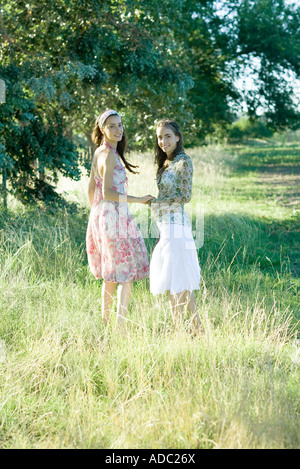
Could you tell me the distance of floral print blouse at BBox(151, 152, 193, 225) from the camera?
4.14 meters

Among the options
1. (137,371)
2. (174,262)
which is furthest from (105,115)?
(137,371)

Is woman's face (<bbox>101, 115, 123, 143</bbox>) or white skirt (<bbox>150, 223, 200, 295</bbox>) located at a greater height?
woman's face (<bbox>101, 115, 123, 143</bbox>)

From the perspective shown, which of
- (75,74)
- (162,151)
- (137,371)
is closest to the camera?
(137,371)

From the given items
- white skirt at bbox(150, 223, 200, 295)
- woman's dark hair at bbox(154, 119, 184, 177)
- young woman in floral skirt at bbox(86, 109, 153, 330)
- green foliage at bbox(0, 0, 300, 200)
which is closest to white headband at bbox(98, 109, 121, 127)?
young woman in floral skirt at bbox(86, 109, 153, 330)

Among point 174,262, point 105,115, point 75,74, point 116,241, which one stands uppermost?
point 75,74

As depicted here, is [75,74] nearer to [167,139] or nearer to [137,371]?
[167,139]

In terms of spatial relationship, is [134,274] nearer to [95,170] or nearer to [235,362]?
[95,170]

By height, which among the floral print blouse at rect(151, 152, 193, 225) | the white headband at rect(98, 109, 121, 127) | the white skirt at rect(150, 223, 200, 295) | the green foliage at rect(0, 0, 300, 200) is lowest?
the white skirt at rect(150, 223, 200, 295)

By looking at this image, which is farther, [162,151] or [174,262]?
[162,151]

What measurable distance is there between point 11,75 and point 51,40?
179 centimetres

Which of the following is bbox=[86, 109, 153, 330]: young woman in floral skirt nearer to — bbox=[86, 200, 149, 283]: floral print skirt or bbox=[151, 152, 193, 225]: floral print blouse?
bbox=[86, 200, 149, 283]: floral print skirt

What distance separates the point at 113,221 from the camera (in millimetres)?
4242

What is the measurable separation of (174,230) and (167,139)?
72 cm
